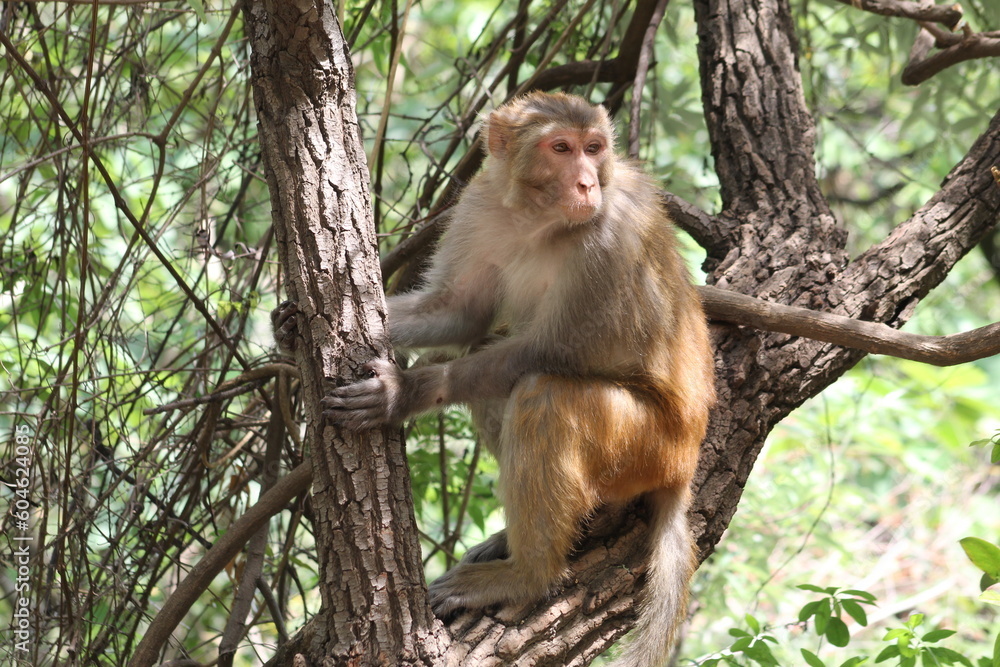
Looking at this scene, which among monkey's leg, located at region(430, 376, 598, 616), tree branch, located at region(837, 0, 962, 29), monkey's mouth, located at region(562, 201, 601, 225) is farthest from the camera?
tree branch, located at region(837, 0, 962, 29)

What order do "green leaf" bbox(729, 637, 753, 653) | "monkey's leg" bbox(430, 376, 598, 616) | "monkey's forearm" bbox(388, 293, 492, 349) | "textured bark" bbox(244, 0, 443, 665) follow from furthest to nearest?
"monkey's forearm" bbox(388, 293, 492, 349)
"green leaf" bbox(729, 637, 753, 653)
"monkey's leg" bbox(430, 376, 598, 616)
"textured bark" bbox(244, 0, 443, 665)

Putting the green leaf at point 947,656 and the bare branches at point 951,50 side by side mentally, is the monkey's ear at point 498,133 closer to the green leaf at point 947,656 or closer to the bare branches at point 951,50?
the bare branches at point 951,50

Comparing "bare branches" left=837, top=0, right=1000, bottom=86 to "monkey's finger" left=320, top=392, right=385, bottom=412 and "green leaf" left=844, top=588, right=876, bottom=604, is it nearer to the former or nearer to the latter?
"green leaf" left=844, top=588, right=876, bottom=604

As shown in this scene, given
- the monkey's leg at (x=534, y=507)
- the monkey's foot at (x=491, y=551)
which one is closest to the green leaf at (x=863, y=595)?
the monkey's leg at (x=534, y=507)

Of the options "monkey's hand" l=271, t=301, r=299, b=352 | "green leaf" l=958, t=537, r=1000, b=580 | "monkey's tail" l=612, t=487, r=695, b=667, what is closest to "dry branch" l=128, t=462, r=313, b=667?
"monkey's hand" l=271, t=301, r=299, b=352

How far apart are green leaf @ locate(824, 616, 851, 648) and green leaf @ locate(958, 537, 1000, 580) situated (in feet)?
2.41

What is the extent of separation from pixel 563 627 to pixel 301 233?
1.74 metres

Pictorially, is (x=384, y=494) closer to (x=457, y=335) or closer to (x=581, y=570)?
(x=581, y=570)

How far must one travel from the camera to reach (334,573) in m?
3.01

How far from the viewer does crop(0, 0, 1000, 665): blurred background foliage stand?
4.02 meters

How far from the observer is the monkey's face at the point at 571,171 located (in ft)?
12.0

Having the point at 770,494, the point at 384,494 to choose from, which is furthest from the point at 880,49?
the point at 384,494

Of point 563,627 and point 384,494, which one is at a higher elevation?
point 384,494

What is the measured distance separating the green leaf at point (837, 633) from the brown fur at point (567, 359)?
2.30 ft
